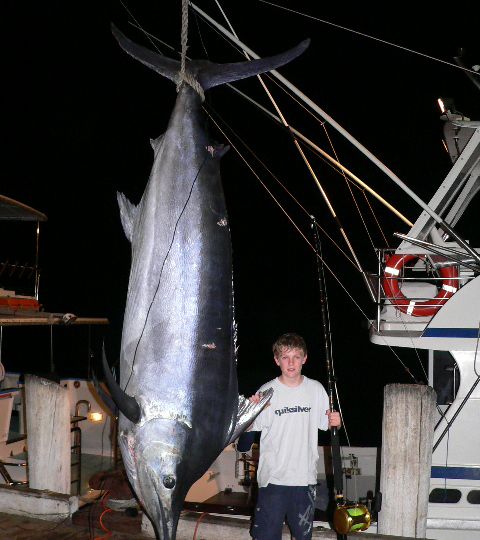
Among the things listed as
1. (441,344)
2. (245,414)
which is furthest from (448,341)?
(245,414)

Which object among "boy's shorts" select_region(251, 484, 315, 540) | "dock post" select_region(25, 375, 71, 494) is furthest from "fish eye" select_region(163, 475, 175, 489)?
"dock post" select_region(25, 375, 71, 494)

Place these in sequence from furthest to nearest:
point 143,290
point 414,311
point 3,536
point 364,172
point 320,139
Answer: point 320,139 < point 364,172 < point 414,311 < point 3,536 < point 143,290

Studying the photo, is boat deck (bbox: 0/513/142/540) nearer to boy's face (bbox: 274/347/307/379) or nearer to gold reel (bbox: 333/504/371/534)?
gold reel (bbox: 333/504/371/534)

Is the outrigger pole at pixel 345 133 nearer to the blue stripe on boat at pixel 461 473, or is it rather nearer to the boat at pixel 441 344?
the boat at pixel 441 344

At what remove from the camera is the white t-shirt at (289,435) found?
292 cm

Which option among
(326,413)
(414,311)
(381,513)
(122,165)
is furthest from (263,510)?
(122,165)

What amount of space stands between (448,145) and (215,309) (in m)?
4.47

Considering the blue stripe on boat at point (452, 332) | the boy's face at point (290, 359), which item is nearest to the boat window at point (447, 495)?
the blue stripe on boat at point (452, 332)

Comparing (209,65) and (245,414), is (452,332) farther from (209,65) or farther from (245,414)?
(209,65)

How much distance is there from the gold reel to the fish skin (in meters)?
1.16

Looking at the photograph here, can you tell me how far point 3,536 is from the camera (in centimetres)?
356

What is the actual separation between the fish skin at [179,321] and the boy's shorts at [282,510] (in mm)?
681

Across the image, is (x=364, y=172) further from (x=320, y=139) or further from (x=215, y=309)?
(x=215, y=309)

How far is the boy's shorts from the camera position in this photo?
2914 mm
